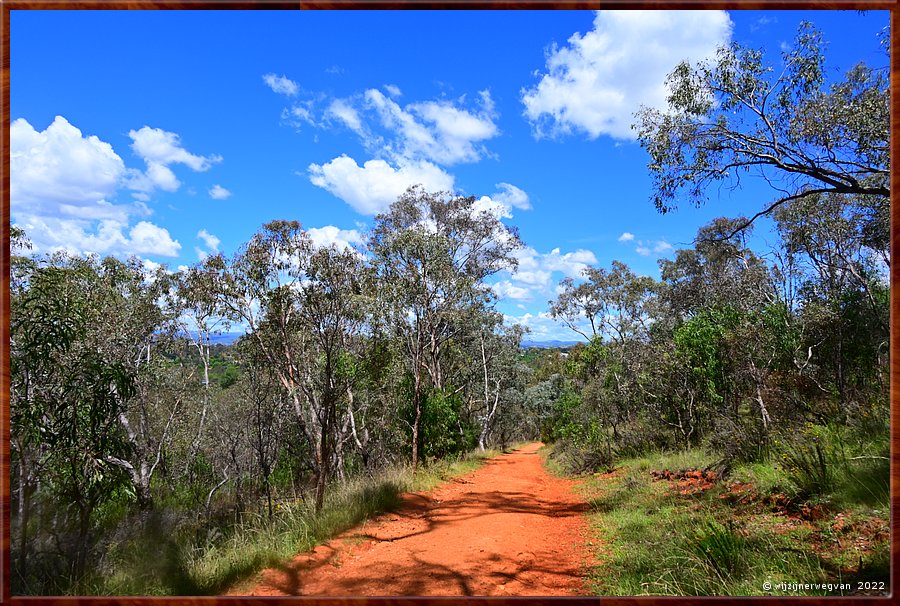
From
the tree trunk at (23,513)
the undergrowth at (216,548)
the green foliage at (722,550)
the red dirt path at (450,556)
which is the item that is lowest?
the red dirt path at (450,556)

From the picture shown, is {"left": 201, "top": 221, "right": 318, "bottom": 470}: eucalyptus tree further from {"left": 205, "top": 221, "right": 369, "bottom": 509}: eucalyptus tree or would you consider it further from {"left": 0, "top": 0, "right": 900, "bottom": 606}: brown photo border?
{"left": 0, "top": 0, "right": 900, "bottom": 606}: brown photo border

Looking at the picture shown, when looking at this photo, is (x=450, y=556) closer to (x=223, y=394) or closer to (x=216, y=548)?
(x=216, y=548)

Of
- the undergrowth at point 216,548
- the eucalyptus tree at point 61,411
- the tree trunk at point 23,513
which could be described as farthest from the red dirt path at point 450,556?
the eucalyptus tree at point 61,411

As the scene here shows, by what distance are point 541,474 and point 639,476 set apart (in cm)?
438

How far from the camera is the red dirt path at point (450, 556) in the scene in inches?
134

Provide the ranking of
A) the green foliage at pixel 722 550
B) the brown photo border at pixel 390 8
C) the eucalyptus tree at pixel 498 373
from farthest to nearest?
1. the eucalyptus tree at pixel 498 373
2. the green foliage at pixel 722 550
3. the brown photo border at pixel 390 8

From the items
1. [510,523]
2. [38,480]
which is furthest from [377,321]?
[38,480]

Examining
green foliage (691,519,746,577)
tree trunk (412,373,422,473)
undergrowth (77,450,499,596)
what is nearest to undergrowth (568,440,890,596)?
green foliage (691,519,746,577)

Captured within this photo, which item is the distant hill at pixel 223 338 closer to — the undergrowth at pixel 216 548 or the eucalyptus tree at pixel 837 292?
the undergrowth at pixel 216 548

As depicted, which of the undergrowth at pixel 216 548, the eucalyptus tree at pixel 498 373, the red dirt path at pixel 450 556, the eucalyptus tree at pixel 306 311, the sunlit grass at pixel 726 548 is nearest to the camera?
the sunlit grass at pixel 726 548

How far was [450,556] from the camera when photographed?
4098 millimetres

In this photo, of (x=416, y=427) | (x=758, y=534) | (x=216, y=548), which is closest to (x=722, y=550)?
(x=758, y=534)

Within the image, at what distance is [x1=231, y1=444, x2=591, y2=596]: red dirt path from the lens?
339 centimetres

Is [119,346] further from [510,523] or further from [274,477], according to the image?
[510,523]
